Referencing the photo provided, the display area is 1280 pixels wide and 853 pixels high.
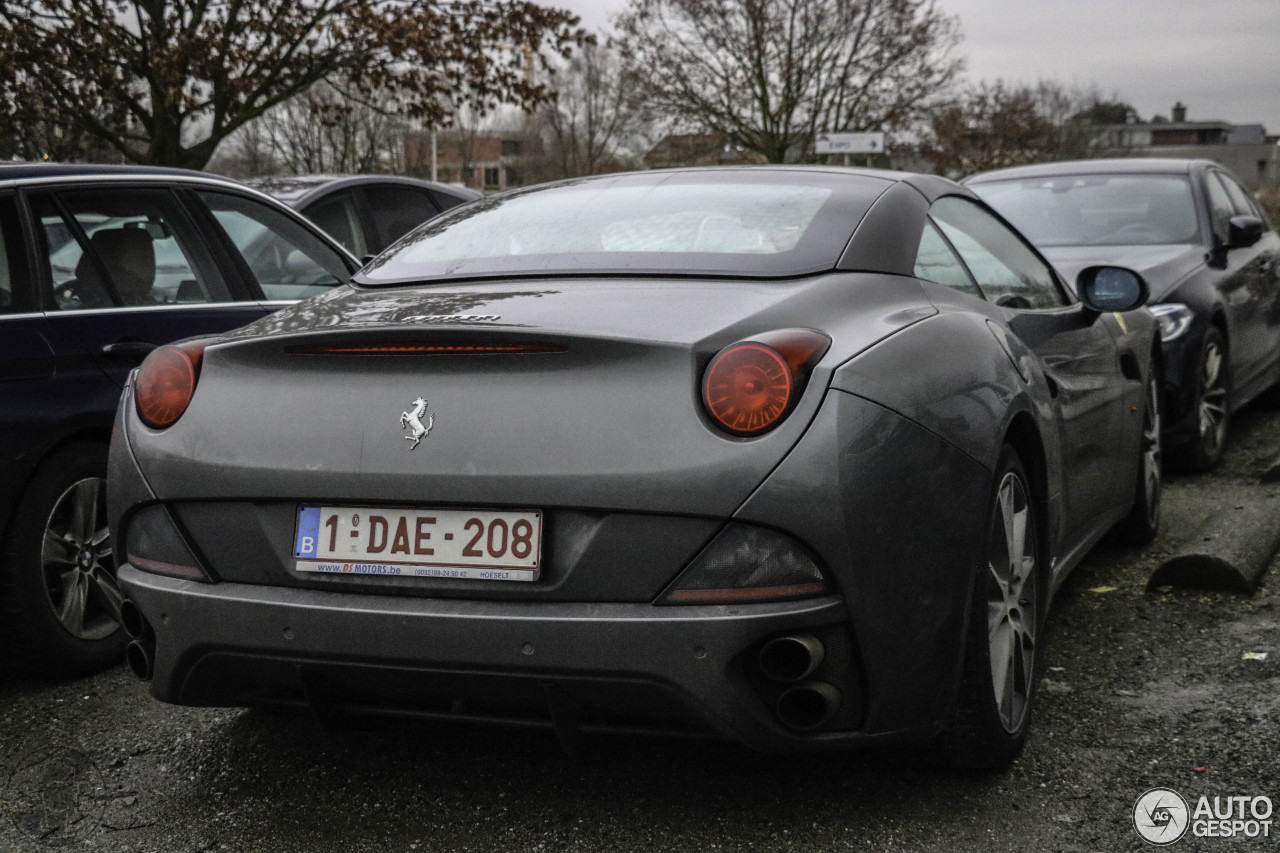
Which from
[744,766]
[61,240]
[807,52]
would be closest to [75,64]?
[61,240]

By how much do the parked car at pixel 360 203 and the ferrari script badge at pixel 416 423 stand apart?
574 centimetres

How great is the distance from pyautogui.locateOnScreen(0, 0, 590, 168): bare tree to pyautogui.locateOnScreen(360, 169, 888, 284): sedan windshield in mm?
11847

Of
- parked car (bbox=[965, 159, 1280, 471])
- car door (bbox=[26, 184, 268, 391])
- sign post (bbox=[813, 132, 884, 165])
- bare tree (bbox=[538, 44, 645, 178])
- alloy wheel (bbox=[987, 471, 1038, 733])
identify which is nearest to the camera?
alloy wheel (bbox=[987, 471, 1038, 733])

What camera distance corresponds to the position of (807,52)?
37.5 meters

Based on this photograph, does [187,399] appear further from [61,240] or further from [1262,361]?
[1262,361]

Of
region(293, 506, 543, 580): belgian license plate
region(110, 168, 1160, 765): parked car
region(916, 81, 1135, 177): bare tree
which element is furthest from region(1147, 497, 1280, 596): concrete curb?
region(916, 81, 1135, 177): bare tree

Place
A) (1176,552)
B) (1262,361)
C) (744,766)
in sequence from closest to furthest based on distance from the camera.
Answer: (744,766) < (1176,552) < (1262,361)

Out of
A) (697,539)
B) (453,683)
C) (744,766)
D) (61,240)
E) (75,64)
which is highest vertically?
(75,64)

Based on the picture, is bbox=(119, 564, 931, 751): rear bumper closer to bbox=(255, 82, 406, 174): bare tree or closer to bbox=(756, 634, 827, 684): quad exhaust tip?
bbox=(756, 634, 827, 684): quad exhaust tip

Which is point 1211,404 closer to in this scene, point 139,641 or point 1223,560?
point 1223,560

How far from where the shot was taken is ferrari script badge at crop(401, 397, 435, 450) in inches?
108

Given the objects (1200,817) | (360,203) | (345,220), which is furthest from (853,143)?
(1200,817)

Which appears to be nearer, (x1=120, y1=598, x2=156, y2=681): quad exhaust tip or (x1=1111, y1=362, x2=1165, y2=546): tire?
(x1=120, y1=598, x2=156, y2=681): quad exhaust tip

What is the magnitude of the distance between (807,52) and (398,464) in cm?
3644
